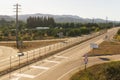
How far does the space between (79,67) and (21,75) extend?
402 inches

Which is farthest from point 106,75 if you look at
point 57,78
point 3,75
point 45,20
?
point 45,20

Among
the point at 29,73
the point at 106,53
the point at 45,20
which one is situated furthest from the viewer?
the point at 45,20

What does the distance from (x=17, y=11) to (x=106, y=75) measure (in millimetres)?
42169

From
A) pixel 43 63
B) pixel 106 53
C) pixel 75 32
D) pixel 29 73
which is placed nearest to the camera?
pixel 29 73

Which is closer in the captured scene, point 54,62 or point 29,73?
point 29,73

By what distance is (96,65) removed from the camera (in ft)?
129

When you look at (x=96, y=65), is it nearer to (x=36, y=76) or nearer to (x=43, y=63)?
(x=43, y=63)

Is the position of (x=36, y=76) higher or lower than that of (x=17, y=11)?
lower

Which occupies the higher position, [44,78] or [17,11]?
[17,11]

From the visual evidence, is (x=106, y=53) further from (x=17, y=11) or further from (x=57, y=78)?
(x=17, y=11)

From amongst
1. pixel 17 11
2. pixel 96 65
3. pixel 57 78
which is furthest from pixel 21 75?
pixel 17 11

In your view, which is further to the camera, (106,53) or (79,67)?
(106,53)

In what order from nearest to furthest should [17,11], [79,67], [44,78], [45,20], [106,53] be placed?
[44,78] → [79,67] → [106,53] → [17,11] → [45,20]

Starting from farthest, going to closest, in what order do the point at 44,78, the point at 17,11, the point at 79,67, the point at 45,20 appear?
the point at 45,20 < the point at 17,11 < the point at 79,67 < the point at 44,78
